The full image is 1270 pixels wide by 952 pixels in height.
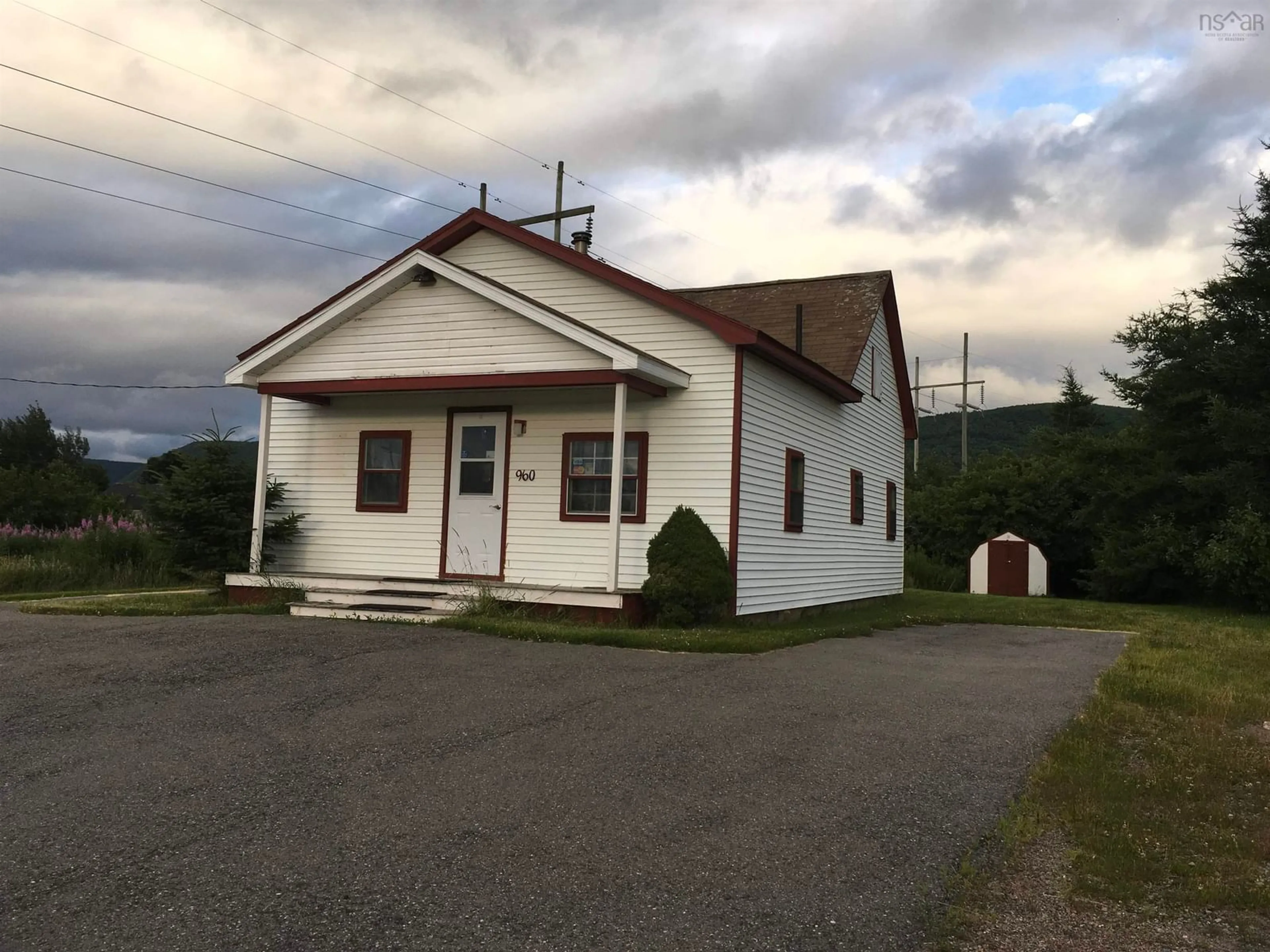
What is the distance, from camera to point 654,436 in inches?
515

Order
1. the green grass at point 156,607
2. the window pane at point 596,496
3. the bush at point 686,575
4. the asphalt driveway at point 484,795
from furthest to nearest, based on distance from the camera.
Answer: the window pane at point 596,496
the green grass at point 156,607
the bush at point 686,575
the asphalt driveway at point 484,795

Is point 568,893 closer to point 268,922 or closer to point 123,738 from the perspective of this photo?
point 268,922

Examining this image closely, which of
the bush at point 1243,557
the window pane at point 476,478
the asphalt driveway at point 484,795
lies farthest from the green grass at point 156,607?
the bush at point 1243,557

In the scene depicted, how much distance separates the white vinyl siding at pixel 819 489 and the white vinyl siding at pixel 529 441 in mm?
614

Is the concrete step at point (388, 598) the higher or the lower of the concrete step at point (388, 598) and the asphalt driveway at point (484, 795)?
the higher

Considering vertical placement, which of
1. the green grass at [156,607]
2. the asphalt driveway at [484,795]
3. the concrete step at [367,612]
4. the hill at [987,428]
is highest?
the hill at [987,428]

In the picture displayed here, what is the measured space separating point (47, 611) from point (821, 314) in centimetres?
1263

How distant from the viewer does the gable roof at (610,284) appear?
12.6m

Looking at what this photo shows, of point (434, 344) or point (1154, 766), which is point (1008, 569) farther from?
point (1154, 766)

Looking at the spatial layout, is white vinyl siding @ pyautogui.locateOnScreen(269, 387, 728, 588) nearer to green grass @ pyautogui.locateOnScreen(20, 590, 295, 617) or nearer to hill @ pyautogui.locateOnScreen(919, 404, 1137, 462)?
green grass @ pyautogui.locateOnScreen(20, 590, 295, 617)

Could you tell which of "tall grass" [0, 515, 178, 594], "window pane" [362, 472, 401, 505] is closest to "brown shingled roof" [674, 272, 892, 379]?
"window pane" [362, 472, 401, 505]

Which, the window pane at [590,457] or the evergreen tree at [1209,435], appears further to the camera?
the evergreen tree at [1209,435]

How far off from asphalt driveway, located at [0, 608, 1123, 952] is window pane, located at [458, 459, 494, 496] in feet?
16.4

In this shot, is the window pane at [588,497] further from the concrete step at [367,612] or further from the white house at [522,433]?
the concrete step at [367,612]
